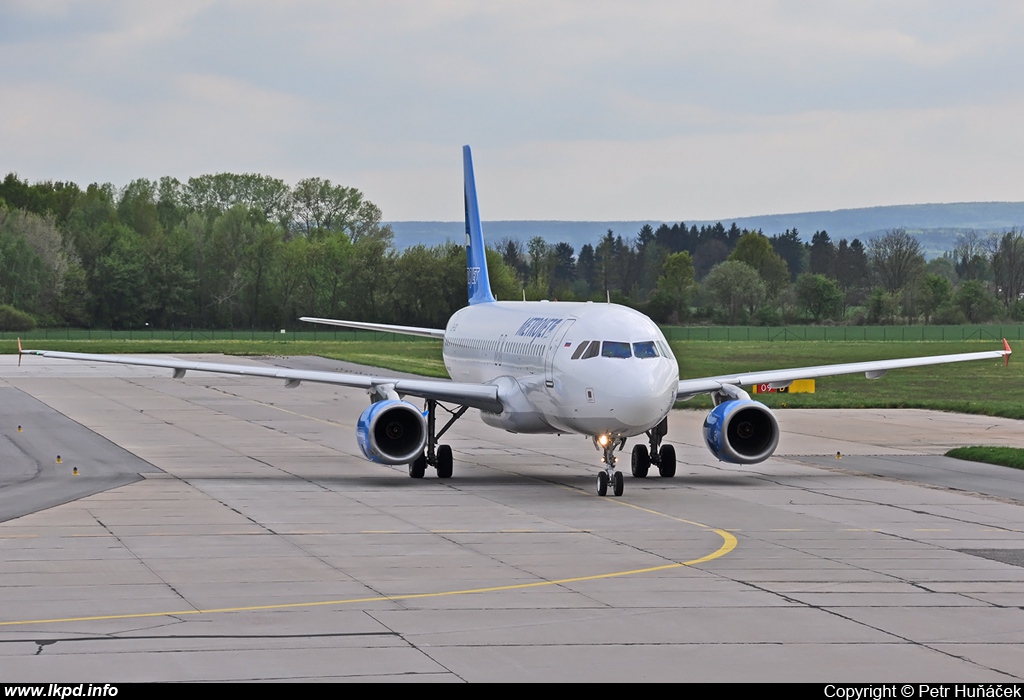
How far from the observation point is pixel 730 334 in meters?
135

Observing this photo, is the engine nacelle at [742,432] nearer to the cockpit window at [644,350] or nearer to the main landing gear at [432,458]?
the cockpit window at [644,350]

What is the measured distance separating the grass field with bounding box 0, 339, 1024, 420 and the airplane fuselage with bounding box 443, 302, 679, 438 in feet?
77.5

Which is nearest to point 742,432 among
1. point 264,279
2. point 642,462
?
point 642,462

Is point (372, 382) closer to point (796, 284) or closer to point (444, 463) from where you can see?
point (444, 463)

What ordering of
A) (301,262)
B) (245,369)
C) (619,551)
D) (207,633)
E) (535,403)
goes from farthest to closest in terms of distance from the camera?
1. (301,262)
2. (245,369)
3. (535,403)
4. (619,551)
5. (207,633)

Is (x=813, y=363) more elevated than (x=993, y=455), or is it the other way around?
(x=813, y=363)

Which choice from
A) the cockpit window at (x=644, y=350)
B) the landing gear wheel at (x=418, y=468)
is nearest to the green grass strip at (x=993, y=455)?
the cockpit window at (x=644, y=350)

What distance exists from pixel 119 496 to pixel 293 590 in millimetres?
11071

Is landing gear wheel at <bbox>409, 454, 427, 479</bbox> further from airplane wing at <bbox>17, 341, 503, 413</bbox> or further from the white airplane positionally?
airplane wing at <bbox>17, 341, 503, 413</bbox>

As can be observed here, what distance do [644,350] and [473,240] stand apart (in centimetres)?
1822

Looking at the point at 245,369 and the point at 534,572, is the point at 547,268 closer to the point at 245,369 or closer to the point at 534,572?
the point at 245,369

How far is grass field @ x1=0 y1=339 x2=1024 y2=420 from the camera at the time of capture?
56938 millimetres
